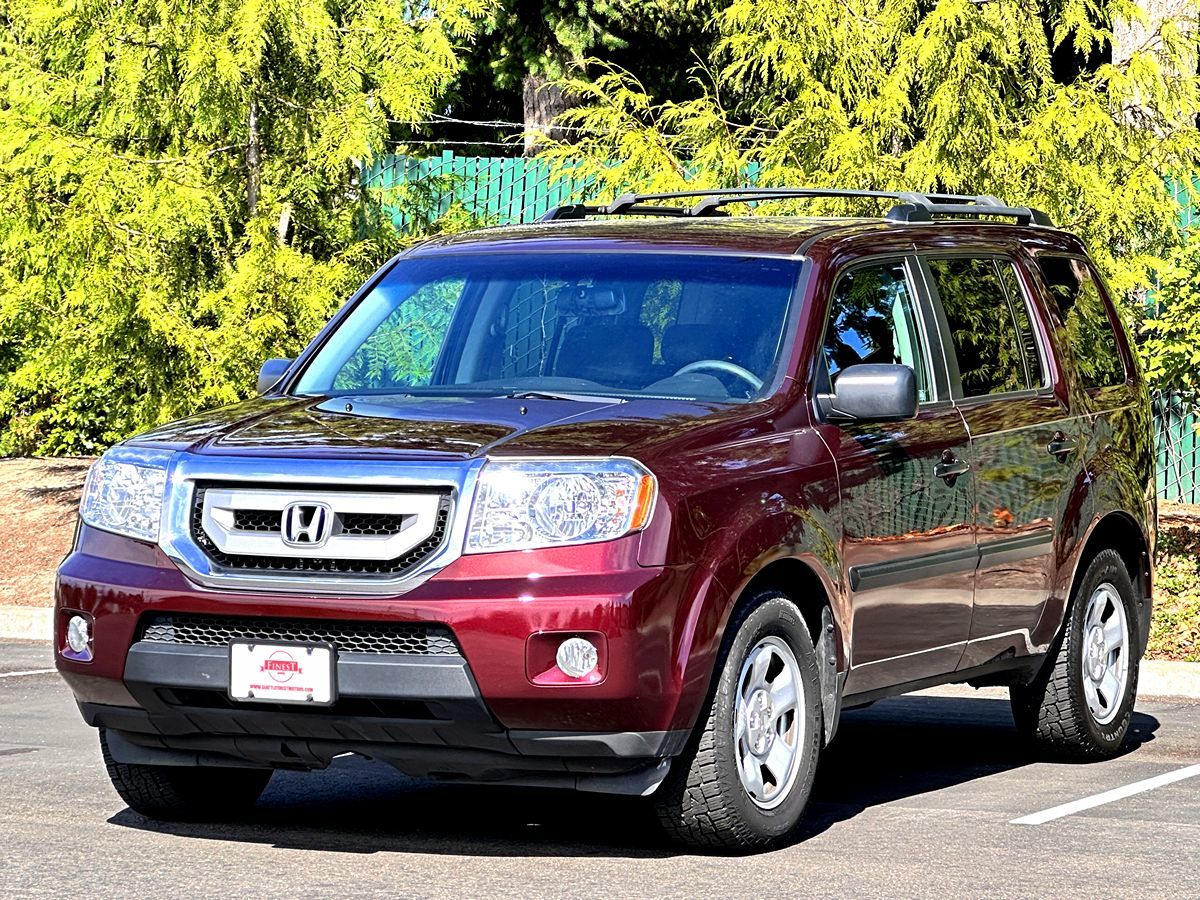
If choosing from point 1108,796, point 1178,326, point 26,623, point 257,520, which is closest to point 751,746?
point 257,520

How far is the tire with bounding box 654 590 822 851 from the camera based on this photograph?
6789 millimetres

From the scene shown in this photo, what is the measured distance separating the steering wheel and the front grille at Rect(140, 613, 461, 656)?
151 cm

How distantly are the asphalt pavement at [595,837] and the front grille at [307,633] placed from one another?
2.15 ft

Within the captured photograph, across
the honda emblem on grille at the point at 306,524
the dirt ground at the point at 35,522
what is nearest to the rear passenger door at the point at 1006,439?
the honda emblem on grille at the point at 306,524

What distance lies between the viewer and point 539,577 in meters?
6.45

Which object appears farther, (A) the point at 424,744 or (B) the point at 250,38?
(B) the point at 250,38

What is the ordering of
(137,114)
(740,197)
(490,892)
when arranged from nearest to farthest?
(490,892) → (740,197) → (137,114)

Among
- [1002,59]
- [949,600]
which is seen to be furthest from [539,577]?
[1002,59]

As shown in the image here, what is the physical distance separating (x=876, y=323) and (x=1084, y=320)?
1.80 metres

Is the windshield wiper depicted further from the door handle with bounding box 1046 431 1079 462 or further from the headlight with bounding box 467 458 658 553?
the door handle with bounding box 1046 431 1079 462

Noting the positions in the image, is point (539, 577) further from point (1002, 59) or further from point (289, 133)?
point (289, 133)

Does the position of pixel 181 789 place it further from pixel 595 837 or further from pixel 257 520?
pixel 595 837

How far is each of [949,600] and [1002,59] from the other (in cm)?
635

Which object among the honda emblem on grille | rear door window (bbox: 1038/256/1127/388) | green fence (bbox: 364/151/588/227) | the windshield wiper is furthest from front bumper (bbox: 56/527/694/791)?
green fence (bbox: 364/151/588/227)
